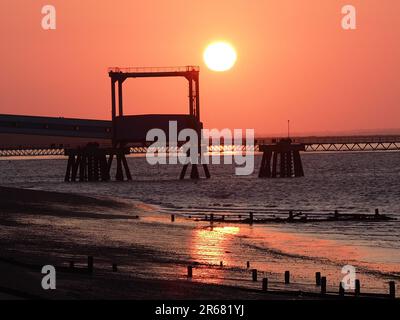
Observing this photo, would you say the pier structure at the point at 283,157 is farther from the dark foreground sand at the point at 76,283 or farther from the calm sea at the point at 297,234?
the dark foreground sand at the point at 76,283

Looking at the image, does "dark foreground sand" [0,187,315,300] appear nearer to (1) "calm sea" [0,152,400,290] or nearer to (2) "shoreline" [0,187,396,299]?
(2) "shoreline" [0,187,396,299]

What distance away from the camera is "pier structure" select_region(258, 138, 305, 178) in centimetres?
12463

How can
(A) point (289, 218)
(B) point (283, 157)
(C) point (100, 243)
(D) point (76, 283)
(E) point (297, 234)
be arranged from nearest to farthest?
1. (D) point (76, 283)
2. (C) point (100, 243)
3. (E) point (297, 234)
4. (A) point (289, 218)
5. (B) point (283, 157)

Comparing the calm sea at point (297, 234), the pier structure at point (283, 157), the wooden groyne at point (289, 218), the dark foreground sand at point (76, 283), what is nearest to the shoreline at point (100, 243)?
the dark foreground sand at point (76, 283)

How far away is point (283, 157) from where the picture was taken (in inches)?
5133

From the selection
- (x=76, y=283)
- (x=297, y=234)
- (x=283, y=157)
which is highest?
(x=283, y=157)

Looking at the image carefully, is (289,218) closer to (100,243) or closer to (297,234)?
(297,234)

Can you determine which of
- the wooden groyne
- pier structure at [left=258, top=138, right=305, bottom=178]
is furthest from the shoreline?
pier structure at [left=258, top=138, right=305, bottom=178]

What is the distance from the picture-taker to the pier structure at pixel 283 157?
124631mm

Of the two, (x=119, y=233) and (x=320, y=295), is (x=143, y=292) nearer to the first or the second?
(x=320, y=295)

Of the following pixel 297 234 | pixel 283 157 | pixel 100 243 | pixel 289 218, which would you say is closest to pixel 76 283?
pixel 100 243

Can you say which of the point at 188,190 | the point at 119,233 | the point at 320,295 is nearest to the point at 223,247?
the point at 119,233
